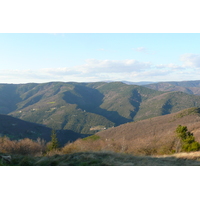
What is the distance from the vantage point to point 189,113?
111m

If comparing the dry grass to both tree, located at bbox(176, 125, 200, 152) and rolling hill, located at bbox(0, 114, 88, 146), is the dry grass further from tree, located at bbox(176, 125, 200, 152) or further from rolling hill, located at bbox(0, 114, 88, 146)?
rolling hill, located at bbox(0, 114, 88, 146)

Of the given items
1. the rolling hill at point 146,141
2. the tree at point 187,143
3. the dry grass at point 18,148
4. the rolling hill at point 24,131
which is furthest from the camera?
the rolling hill at point 24,131

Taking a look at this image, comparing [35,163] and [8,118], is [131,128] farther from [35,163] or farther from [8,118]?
[8,118]

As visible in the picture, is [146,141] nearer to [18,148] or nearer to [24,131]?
[18,148]

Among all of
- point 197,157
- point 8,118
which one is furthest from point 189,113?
point 8,118

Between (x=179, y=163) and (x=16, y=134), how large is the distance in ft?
482

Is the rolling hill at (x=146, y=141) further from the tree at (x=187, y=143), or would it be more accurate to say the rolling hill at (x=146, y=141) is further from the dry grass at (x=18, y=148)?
the dry grass at (x=18, y=148)

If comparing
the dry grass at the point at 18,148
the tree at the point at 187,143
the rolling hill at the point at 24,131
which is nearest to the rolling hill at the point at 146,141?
the tree at the point at 187,143

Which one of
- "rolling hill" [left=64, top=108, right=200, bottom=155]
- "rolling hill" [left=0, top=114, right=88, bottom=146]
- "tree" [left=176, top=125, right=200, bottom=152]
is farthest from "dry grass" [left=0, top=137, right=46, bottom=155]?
"rolling hill" [left=0, top=114, right=88, bottom=146]

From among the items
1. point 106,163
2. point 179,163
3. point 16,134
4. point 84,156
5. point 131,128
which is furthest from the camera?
point 16,134

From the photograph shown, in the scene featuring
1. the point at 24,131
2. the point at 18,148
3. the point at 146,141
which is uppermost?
the point at 18,148

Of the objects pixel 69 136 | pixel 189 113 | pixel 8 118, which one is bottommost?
pixel 69 136

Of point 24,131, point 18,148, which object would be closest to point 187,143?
point 18,148

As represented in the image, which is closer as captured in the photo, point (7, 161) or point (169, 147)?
point (7, 161)
